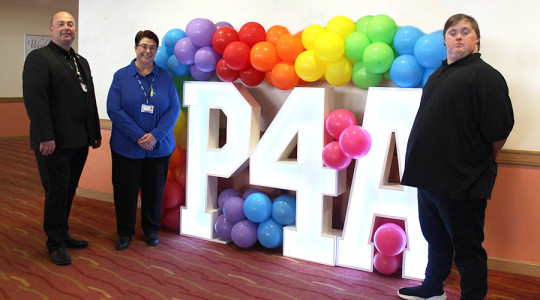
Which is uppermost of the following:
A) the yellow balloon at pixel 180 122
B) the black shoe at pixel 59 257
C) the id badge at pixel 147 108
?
the id badge at pixel 147 108

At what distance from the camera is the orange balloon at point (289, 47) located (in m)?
3.09

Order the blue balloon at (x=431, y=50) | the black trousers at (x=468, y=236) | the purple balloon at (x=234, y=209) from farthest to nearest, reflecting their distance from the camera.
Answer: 1. the purple balloon at (x=234, y=209)
2. the blue balloon at (x=431, y=50)
3. the black trousers at (x=468, y=236)

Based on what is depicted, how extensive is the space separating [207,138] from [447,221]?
1.87m

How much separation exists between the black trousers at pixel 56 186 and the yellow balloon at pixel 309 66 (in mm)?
1525

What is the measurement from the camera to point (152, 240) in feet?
11.0

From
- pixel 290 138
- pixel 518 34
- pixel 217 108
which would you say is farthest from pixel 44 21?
pixel 518 34

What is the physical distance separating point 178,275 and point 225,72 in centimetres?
143

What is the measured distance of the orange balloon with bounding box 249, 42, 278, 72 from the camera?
312 centimetres

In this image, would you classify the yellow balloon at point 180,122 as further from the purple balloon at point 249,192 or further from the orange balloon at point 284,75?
the orange balloon at point 284,75

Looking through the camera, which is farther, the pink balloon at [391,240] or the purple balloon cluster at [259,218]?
the purple balloon cluster at [259,218]

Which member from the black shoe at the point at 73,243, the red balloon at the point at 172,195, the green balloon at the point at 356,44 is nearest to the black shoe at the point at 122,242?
the black shoe at the point at 73,243

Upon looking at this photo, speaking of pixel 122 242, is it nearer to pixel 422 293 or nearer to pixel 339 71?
pixel 339 71

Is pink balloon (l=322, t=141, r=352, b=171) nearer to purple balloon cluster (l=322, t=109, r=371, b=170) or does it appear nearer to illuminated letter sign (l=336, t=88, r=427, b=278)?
purple balloon cluster (l=322, t=109, r=371, b=170)

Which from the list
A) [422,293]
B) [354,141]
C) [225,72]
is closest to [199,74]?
[225,72]
